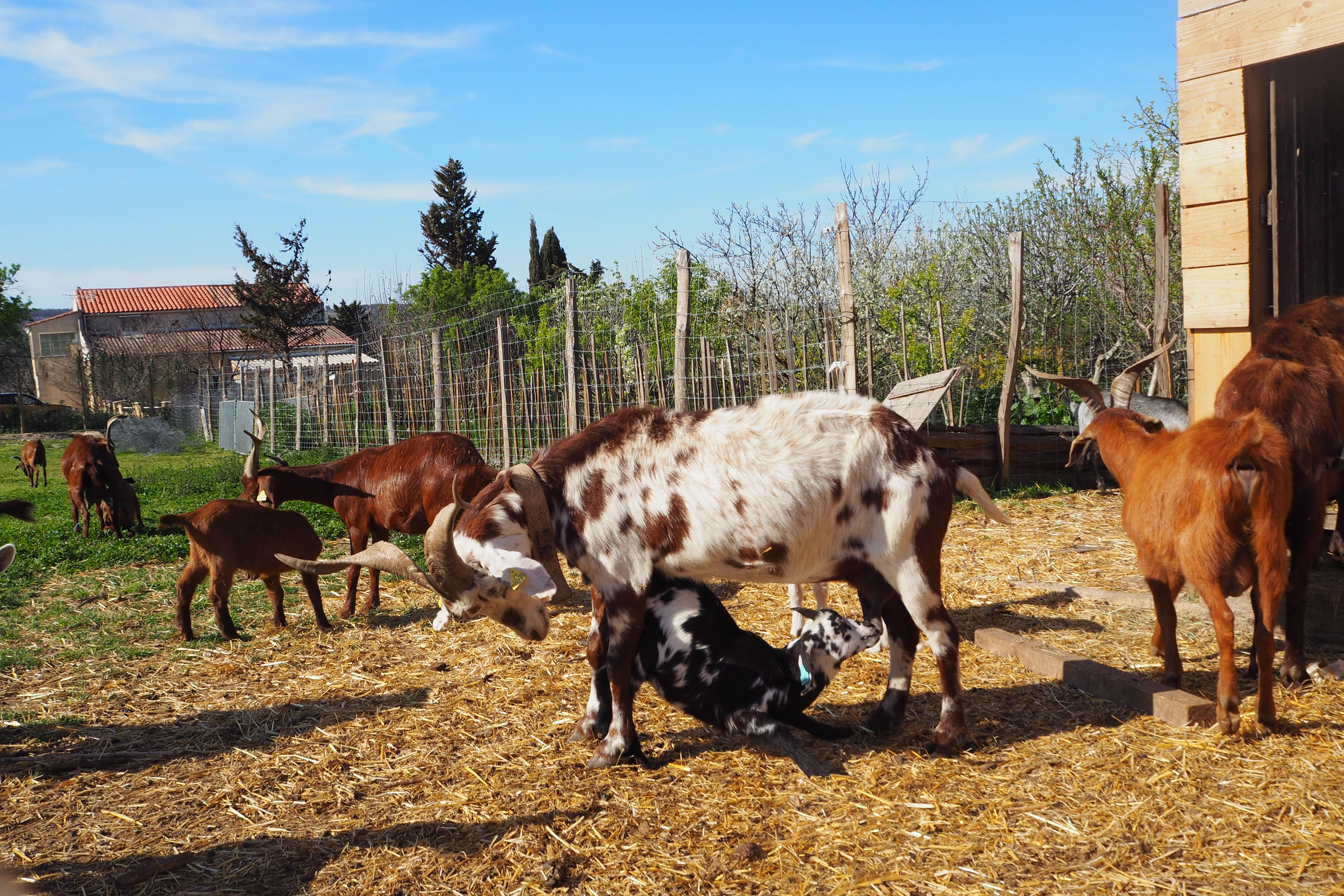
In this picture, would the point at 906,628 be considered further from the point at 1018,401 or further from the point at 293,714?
the point at 1018,401

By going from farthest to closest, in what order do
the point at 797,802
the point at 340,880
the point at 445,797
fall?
the point at 445,797, the point at 797,802, the point at 340,880

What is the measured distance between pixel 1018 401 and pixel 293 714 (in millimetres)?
10209

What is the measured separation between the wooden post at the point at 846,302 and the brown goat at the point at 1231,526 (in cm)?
411

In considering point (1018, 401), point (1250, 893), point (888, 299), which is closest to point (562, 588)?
point (1250, 893)

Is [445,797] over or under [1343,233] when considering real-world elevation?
under

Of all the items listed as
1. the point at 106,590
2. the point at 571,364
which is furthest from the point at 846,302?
the point at 106,590

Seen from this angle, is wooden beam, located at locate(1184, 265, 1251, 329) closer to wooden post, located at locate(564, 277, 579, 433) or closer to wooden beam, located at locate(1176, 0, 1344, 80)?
wooden beam, located at locate(1176, 0, 1344, 80)

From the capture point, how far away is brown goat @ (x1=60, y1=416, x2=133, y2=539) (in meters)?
10.0

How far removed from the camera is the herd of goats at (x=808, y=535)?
3648 millimetres

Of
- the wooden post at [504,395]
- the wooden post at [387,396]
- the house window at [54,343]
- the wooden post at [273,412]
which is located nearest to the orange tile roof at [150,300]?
the house window at [54,343]

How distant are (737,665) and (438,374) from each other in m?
9.30

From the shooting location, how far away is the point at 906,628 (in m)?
4.15

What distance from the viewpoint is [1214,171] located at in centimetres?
518

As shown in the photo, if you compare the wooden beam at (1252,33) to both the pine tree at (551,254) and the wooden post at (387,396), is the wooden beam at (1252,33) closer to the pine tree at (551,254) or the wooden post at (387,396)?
the wooden post at (387,396)
